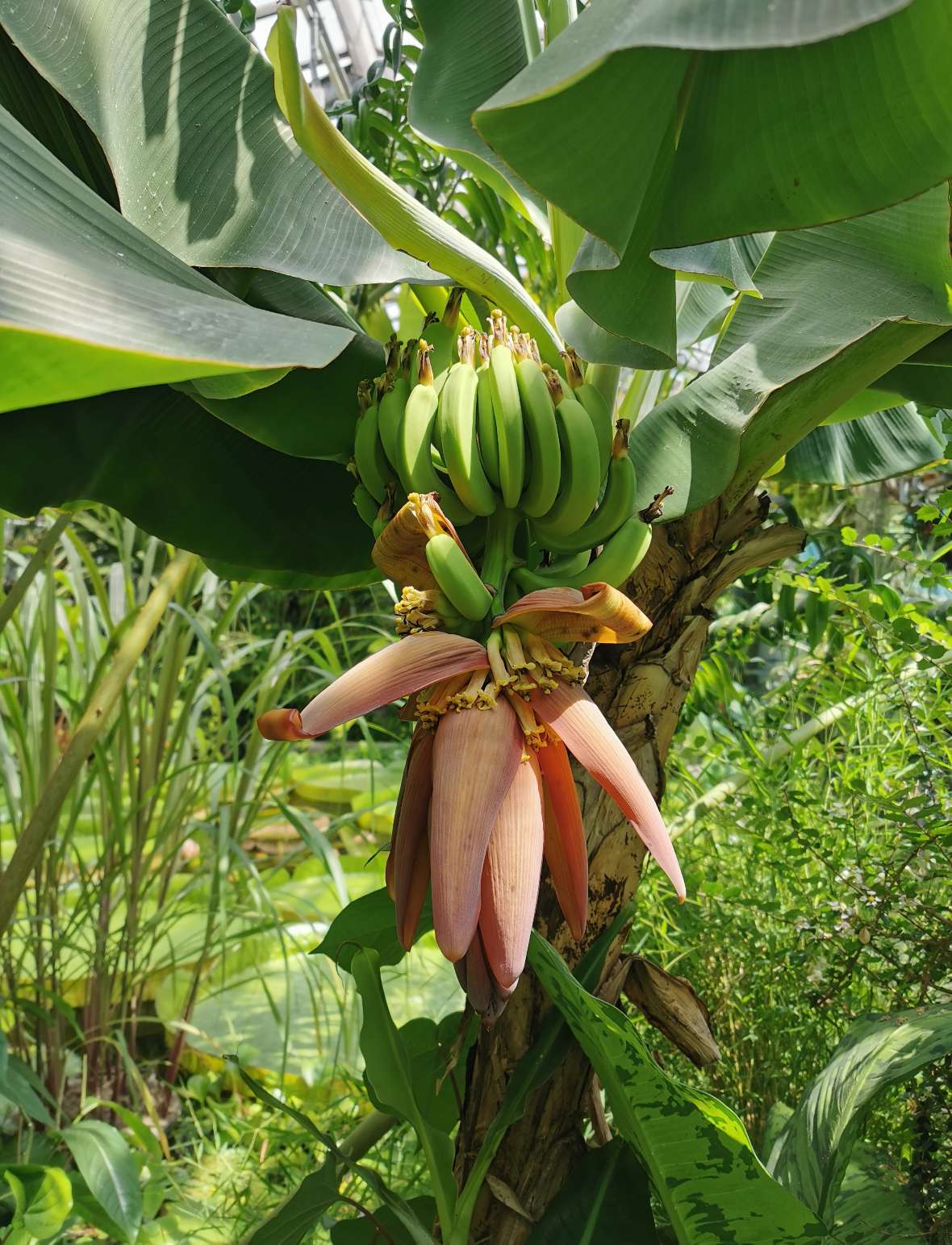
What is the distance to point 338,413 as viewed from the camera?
0.73m

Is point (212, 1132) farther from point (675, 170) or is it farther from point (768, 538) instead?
point (675, 170)

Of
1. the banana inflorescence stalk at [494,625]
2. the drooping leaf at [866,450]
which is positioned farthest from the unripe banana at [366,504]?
the drooping leaf at [866,450]

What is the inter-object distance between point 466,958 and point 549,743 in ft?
0.45

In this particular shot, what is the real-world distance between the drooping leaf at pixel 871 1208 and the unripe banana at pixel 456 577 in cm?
66

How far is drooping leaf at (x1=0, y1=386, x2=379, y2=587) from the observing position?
79cm

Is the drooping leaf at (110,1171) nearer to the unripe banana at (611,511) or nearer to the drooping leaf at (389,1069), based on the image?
the drooping leaf at (389,1069)

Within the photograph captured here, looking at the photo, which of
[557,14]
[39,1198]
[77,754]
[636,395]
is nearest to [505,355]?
[636,395]

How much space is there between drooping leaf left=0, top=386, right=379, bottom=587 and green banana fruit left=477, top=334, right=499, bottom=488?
11.0 inches

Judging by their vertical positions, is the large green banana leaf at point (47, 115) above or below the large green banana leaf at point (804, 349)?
above

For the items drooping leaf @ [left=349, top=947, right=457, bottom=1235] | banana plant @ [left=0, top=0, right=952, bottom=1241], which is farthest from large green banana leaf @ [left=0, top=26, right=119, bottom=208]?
drooping leaf @ [left=349, top=947, right=457, bottom=1235]

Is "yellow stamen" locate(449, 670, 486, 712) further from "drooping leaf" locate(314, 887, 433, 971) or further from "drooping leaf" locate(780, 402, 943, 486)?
"drooping leaf" locate(780, 402, 943, 486)

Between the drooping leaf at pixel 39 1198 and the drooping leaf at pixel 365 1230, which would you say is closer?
the drooping leaf at pixel 365 1230

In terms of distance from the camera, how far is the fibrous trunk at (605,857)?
0.74 m

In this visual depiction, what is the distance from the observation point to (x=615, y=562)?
648mm
